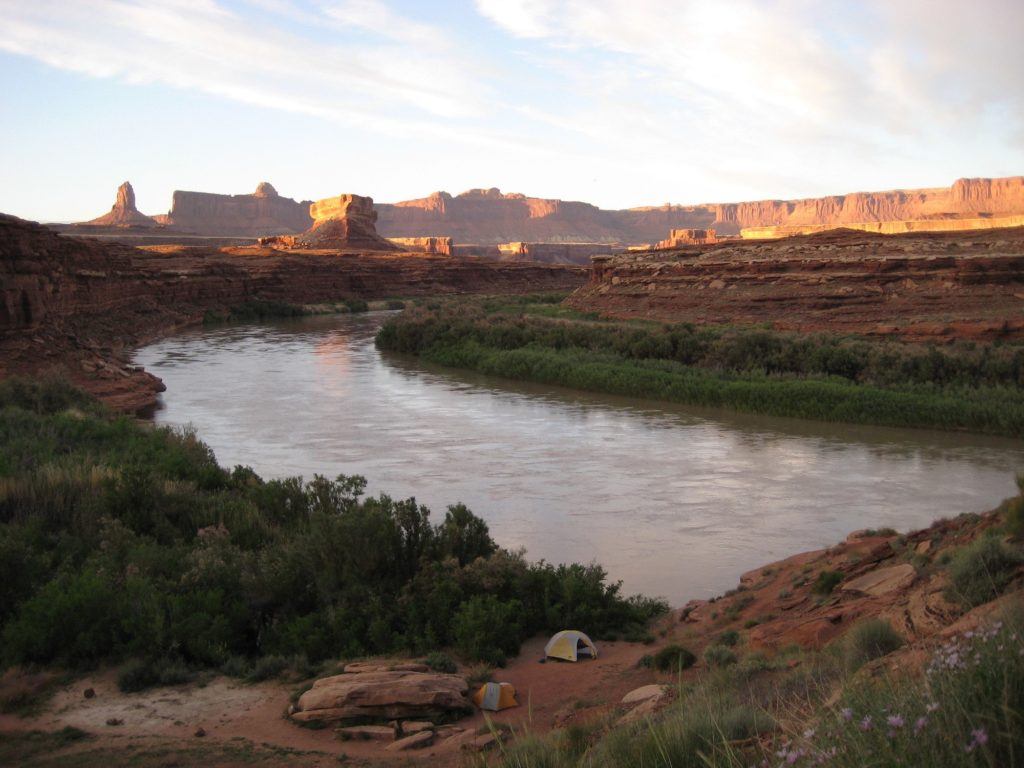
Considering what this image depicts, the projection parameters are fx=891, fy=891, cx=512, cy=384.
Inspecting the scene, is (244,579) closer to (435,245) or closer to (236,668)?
(236,668)

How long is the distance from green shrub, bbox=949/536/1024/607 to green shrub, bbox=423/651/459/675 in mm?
3227

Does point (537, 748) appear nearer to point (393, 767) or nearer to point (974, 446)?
point (393, 767)

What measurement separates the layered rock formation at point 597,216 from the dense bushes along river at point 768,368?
129009 millimetres

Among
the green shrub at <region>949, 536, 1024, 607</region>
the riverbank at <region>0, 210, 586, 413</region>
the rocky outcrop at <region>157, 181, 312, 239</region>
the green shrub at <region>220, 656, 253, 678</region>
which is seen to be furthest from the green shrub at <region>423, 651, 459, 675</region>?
the rocky outcrop at <region>157, 181, 312, 239</region>

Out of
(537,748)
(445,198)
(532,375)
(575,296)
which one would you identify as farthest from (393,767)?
(445,198)

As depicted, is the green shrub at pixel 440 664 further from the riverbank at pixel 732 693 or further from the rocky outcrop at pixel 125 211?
the rocky outcrop at pixel 125 211

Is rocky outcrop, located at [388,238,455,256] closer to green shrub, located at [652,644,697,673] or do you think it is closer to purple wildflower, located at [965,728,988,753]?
green shrub, located at [652,644,697,673]

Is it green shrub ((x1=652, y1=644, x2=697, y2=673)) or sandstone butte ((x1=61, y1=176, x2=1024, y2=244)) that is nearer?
green shrub ((x1=652, y1=644, x2=697, y2=673))

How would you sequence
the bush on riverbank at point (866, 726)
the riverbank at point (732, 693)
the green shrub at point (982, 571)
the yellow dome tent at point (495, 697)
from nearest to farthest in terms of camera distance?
the bush on riverbank at point (866, 726), the riverbank at point (732, 693), the green shrub at point (982, 571), the yellow dome tent at point (495, 697)

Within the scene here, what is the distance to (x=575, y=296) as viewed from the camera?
40.1m

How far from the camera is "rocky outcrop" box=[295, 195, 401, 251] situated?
258 feet

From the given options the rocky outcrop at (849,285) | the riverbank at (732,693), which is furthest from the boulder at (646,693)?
the rocky outcrop at (849,285)

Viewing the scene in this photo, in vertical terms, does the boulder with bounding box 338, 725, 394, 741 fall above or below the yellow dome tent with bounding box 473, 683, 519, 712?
above

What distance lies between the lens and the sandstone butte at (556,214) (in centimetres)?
13162
